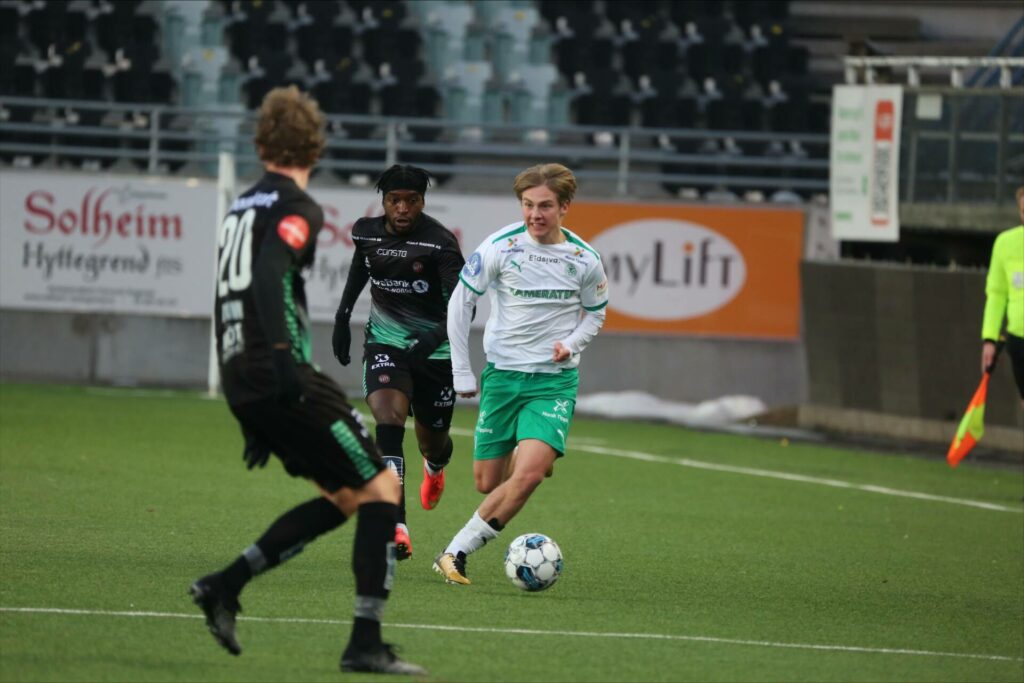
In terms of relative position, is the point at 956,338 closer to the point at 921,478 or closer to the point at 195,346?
the point at 921,478

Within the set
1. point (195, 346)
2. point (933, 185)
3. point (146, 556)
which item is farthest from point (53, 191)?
point (146, 556)

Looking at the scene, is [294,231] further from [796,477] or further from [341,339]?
[796,477]

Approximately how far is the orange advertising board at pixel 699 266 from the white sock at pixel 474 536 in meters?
12.8

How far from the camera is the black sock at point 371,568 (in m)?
6.31

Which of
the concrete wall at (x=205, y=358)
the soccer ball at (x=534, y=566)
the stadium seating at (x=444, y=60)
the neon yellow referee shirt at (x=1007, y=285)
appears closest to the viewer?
the soccer ball at (x=534, y=566)

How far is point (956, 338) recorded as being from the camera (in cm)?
1812

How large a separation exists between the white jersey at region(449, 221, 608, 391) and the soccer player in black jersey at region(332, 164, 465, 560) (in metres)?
0.80

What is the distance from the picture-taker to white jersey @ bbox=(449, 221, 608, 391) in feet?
28.9

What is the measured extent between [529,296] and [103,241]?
1339cm

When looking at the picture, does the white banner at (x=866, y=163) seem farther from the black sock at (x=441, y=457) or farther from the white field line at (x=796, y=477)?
the black sock at (x=441, y=457)

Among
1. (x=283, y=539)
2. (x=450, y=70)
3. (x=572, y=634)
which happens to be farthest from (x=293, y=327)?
(x=450, y=70)

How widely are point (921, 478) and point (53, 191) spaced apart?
1108cm

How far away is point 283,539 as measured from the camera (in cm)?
650

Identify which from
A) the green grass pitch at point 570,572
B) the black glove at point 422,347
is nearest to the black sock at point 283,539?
the green grass pitch at point 570,572
